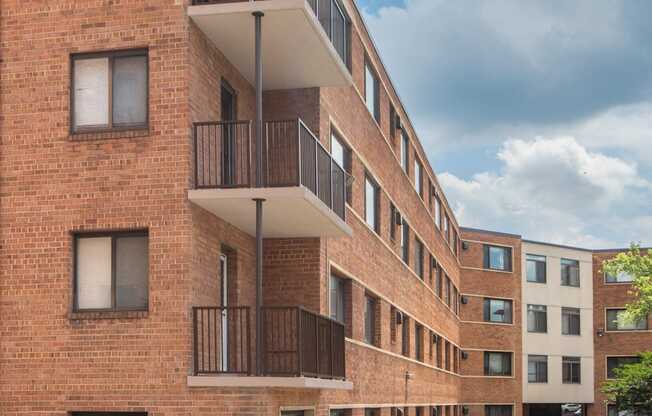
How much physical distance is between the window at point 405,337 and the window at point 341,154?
1054cm

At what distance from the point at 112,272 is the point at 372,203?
42.2 ft

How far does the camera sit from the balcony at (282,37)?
1759cm

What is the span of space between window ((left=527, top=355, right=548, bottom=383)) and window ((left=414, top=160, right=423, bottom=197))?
27786 millimetres

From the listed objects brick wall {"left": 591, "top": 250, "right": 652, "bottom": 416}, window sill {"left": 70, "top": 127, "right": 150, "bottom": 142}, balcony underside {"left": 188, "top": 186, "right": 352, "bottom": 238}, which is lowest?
brick wall {"left": 591, "top": 250, "right": 652, "bottom": 416}

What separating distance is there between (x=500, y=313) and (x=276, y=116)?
1770 inches

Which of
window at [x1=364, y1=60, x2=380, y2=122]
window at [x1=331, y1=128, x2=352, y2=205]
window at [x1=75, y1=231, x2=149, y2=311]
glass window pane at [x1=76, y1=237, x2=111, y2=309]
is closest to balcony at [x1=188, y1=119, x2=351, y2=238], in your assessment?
window at [x1=75, y1=231, x2=149, y2=311]

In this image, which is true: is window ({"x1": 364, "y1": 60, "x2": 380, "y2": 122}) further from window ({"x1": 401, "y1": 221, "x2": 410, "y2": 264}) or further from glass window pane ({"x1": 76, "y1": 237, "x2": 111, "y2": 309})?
glass window pane ({"x1": 76, "y1": 237, "x2": 111, "y2": 309})

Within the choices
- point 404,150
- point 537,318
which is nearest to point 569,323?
point 537,318

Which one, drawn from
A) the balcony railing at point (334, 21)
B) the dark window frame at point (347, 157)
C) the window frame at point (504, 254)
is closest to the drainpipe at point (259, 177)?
the balcony railing at point (334, 21)

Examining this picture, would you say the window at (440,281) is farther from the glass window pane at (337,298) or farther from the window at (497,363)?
the glass window pane at (337,298)

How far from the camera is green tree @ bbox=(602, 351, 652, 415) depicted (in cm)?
4628

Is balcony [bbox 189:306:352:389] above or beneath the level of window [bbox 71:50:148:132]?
beneath

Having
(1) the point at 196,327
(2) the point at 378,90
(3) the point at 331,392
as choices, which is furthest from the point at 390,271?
(1) the point at 196,327

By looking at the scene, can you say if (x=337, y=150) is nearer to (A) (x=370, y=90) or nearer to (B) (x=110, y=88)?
(A) (x=370, y=90)
